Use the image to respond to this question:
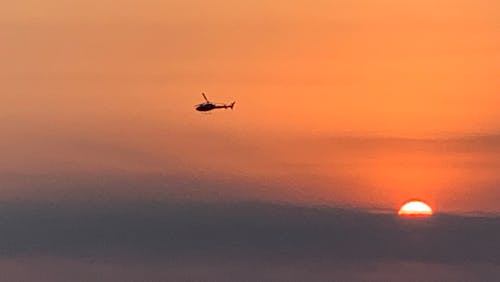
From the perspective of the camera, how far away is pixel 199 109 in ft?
111

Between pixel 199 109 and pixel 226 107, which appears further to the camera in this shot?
pixel 226 107

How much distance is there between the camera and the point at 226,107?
38.0 m

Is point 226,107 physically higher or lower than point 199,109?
higher

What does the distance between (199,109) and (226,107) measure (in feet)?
15.8
